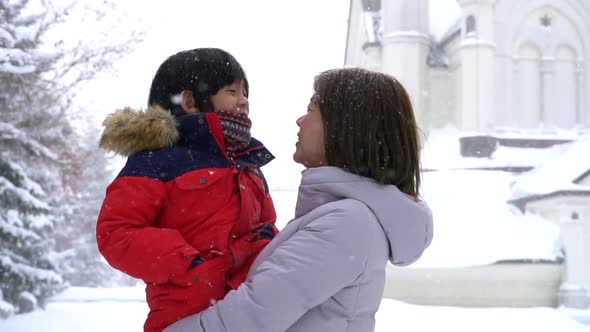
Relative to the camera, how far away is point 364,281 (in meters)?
1.52

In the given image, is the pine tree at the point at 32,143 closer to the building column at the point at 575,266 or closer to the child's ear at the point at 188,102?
the child's ear at the point at 188,102

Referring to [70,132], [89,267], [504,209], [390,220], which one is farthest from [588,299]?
[89,267]

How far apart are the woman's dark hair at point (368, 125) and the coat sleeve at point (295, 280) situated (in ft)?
0.61

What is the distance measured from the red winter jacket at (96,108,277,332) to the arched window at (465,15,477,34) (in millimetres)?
19026

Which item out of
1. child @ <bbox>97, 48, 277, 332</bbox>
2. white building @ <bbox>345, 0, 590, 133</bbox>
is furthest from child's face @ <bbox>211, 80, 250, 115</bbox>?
white building @ <bbox>345, 0, 590, 133</bbox>

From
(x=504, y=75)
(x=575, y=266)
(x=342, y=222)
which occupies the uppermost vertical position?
(x=504, y=75)

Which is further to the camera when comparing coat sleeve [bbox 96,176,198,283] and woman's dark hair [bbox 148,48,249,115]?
woman's dark hair [bbox 148,48,249,115]

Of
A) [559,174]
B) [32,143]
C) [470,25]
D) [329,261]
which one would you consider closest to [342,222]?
[329,261]

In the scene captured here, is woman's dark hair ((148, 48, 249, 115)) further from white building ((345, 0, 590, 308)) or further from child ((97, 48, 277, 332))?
white building ((345, 0, 590, 308))

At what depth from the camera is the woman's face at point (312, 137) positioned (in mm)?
1682

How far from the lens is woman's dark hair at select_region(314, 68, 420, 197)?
1.62m

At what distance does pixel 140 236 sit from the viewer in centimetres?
159

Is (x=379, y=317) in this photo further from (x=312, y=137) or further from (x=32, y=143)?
(x=312, y=137)

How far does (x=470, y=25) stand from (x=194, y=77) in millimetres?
19093
